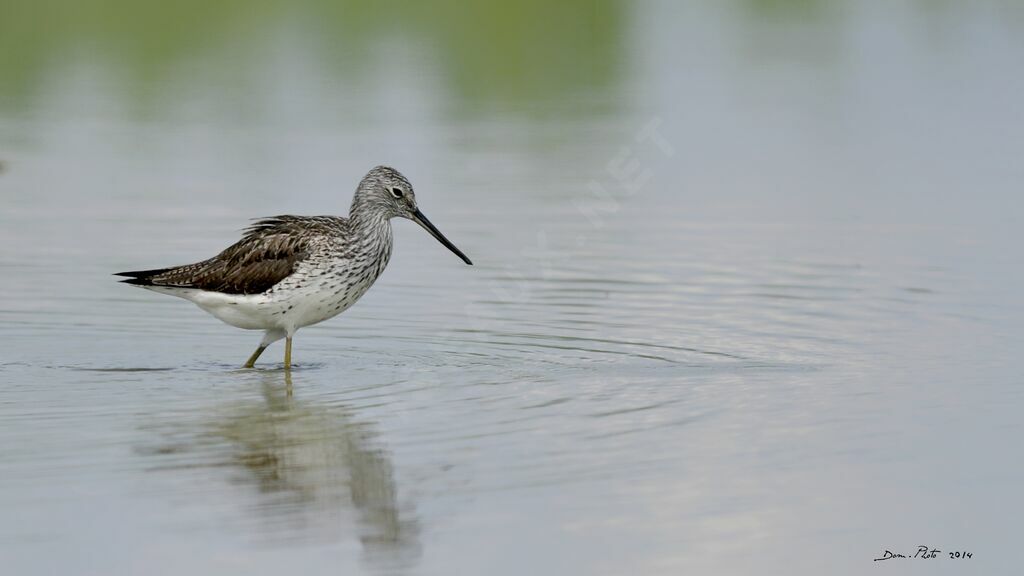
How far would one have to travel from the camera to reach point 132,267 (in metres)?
15.2

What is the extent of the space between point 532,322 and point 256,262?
208 centimetres

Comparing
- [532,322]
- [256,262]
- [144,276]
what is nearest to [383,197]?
[256,262]

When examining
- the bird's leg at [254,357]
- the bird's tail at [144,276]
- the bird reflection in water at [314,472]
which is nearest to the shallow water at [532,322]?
the bird reflection in water at [314,472]

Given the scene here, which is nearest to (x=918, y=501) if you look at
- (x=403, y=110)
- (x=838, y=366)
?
(x=838, y=366)

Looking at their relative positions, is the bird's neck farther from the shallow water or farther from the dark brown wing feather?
the shallow water

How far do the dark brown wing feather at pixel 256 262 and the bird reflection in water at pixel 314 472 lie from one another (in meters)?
1.11

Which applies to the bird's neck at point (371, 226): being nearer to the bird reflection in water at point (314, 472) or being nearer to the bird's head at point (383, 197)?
the bird's head at point (383, 197)

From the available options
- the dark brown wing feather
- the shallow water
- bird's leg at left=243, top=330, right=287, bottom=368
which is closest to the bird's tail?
the dark brown wing feather

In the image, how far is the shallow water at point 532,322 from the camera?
8.31 m

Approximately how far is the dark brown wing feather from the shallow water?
1.78 feet

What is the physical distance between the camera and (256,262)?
41.6 feet

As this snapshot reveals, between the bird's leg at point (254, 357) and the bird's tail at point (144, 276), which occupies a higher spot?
the bird's tail at point (144, 276)

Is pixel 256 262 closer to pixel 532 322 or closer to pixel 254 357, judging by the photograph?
pixel 254 357

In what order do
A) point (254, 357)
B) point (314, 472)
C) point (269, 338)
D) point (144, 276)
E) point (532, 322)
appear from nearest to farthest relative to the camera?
1. point (314, 472)
2. point (254, 357)
3. point (269, 338)
4. point (144, 276)
5. point (532, 322)
